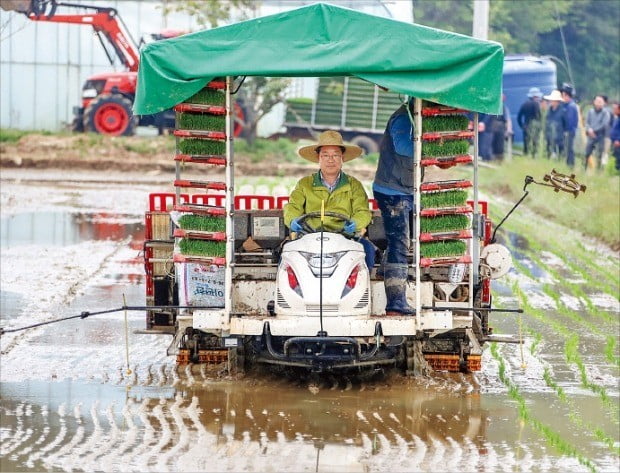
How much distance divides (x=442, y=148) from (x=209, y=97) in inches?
70.7

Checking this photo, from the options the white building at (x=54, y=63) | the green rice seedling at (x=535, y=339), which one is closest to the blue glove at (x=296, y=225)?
the green rice seedling at (x=535, y=339)

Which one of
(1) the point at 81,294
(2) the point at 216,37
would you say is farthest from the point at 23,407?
(1) the point at 81,294

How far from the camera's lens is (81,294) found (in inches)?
624

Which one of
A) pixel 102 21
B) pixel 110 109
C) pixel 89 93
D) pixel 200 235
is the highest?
pixel 102 21

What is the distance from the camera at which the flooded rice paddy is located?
910cm

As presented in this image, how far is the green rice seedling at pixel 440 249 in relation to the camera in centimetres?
1112

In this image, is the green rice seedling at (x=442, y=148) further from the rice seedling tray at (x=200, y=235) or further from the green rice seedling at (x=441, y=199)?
the rice seedling tray at (x=200, y=235)

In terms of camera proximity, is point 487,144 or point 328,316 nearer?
point 328,316

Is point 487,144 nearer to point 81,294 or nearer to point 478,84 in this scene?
point 81,294

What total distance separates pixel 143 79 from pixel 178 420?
102 inches

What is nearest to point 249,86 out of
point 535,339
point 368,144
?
point 368,144

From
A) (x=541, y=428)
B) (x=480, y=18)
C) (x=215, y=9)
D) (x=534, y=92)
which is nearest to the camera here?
(x=541, y=428)

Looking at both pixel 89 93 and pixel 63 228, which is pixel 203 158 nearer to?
pixel 63 228

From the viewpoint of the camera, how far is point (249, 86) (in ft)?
119
